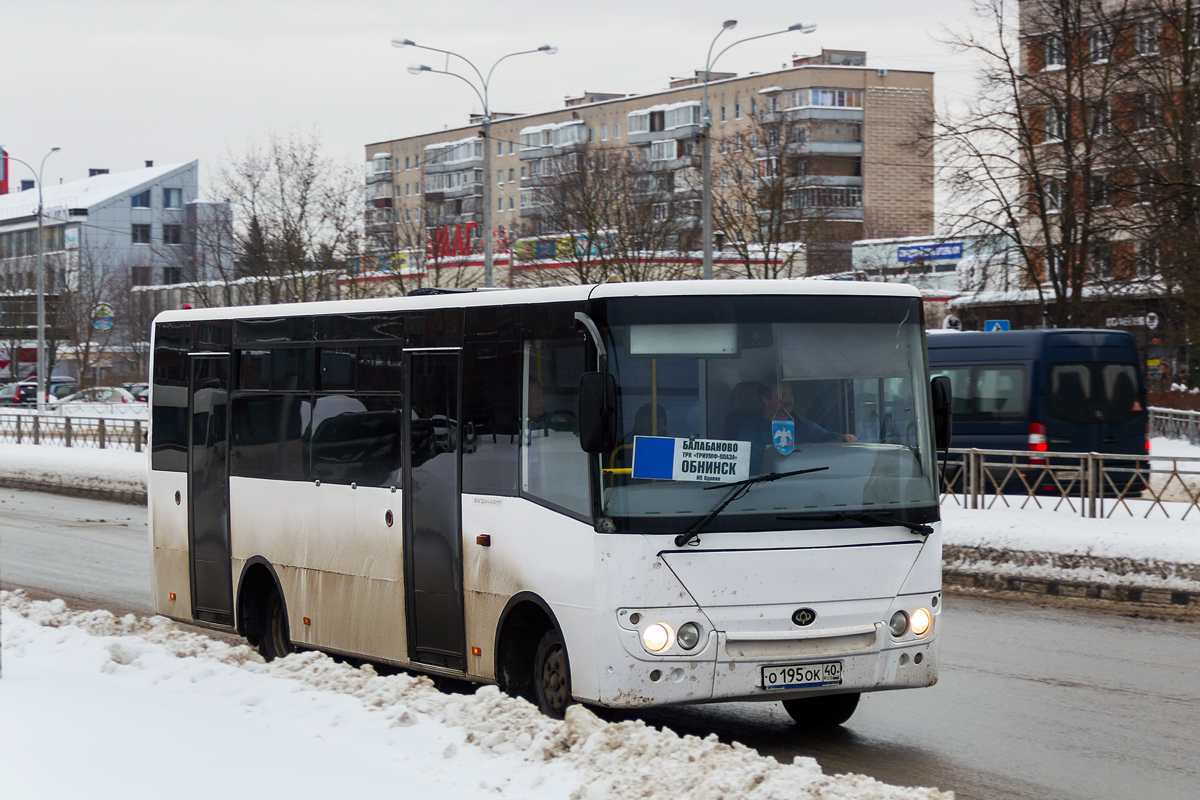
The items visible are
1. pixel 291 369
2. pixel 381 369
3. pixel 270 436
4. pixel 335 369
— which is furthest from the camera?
pixel 270 436

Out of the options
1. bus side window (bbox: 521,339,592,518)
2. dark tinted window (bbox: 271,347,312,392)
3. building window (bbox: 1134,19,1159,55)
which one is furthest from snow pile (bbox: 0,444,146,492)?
building window (bbox: 1134,19,1159,55)

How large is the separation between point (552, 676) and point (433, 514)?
1442 mm

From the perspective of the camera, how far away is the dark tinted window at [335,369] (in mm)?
9359

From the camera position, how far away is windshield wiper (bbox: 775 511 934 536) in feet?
23.1

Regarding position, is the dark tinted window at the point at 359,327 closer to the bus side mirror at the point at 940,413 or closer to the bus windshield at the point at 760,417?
the bus windshield at the point at 760,417

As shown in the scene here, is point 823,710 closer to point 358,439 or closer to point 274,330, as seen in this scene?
point 358,439

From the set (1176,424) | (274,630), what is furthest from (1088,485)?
(1176,424)

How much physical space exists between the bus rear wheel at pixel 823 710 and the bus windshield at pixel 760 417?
1.31 m

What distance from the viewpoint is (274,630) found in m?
10.2

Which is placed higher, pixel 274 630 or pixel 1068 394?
pixel 1068 394

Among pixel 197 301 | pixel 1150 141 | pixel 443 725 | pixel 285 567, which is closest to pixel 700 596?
pixel 443 725

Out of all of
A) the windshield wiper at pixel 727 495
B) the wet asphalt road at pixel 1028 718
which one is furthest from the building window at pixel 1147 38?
the windshield wiper at pixel 727 495

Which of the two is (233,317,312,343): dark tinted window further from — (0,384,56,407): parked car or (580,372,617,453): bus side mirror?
(0,384,56,407): parked car

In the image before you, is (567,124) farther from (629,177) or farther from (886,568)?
(886,568)
